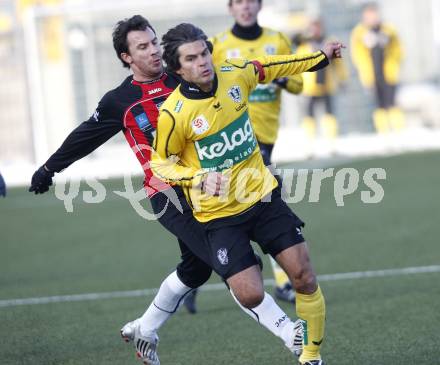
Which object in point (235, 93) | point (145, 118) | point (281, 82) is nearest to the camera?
point (235, 93)

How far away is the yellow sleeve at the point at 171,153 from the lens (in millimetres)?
5023

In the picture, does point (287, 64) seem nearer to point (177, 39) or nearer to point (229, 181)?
point (177, 39)

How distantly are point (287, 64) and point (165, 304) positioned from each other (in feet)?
5.12

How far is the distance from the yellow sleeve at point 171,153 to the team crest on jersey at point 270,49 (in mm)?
2858

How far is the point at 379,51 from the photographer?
743 inches

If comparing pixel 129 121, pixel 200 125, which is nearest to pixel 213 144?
pixel 200 125

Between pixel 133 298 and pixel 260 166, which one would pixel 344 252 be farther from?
pixel 260 166

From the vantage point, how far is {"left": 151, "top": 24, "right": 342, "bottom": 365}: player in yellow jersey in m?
5.06

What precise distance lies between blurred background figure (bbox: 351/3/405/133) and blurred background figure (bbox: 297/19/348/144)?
21.8 inches

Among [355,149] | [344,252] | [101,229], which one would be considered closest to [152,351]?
[344,252]

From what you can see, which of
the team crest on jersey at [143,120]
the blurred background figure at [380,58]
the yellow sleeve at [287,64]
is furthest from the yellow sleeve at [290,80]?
the blurred background figure at [380,58]

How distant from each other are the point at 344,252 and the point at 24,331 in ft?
11.5

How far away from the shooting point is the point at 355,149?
20.3m

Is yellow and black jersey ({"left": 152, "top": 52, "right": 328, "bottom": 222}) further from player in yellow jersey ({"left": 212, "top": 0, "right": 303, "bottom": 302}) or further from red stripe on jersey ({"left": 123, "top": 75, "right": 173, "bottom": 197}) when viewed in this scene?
player in yellow jersey ({"left": 212, "top": 0, "right": 303, "bottom": 302})
